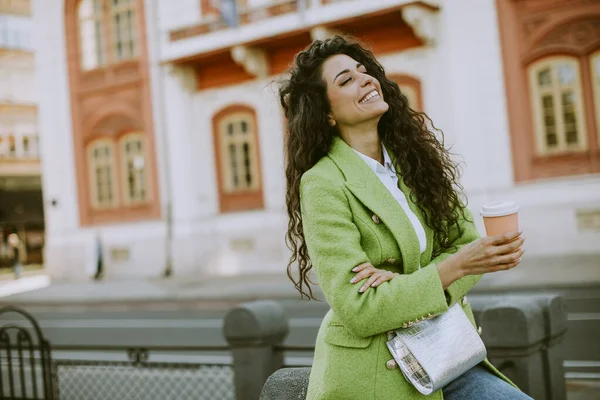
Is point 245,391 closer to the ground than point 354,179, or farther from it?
closer to the ground

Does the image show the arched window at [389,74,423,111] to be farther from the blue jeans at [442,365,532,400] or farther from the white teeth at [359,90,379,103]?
the blue jeans at [442,365,532,400]

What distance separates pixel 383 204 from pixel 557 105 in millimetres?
16465

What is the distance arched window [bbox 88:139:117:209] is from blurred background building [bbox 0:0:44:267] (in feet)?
40.4

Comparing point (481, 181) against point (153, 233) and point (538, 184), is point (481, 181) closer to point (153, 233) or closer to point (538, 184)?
point (538, 184)

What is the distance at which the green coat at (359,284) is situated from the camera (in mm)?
2066

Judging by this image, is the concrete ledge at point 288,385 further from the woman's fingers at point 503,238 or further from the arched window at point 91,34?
the arched window at point 91,34

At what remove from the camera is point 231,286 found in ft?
59.6

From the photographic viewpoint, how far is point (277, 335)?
18.0 feet

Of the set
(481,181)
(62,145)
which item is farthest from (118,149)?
(481,181)

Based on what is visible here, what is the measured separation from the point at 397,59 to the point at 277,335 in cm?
1444

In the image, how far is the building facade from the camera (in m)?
17.3

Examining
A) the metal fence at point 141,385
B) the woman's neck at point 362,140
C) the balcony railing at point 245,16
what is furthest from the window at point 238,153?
the woman's neck at point 362,140

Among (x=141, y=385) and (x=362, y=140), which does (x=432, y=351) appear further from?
(x=141, y=385)

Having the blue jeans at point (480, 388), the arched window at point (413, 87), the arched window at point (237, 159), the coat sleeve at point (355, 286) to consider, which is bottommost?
the blue jeans at point (480, 388)
